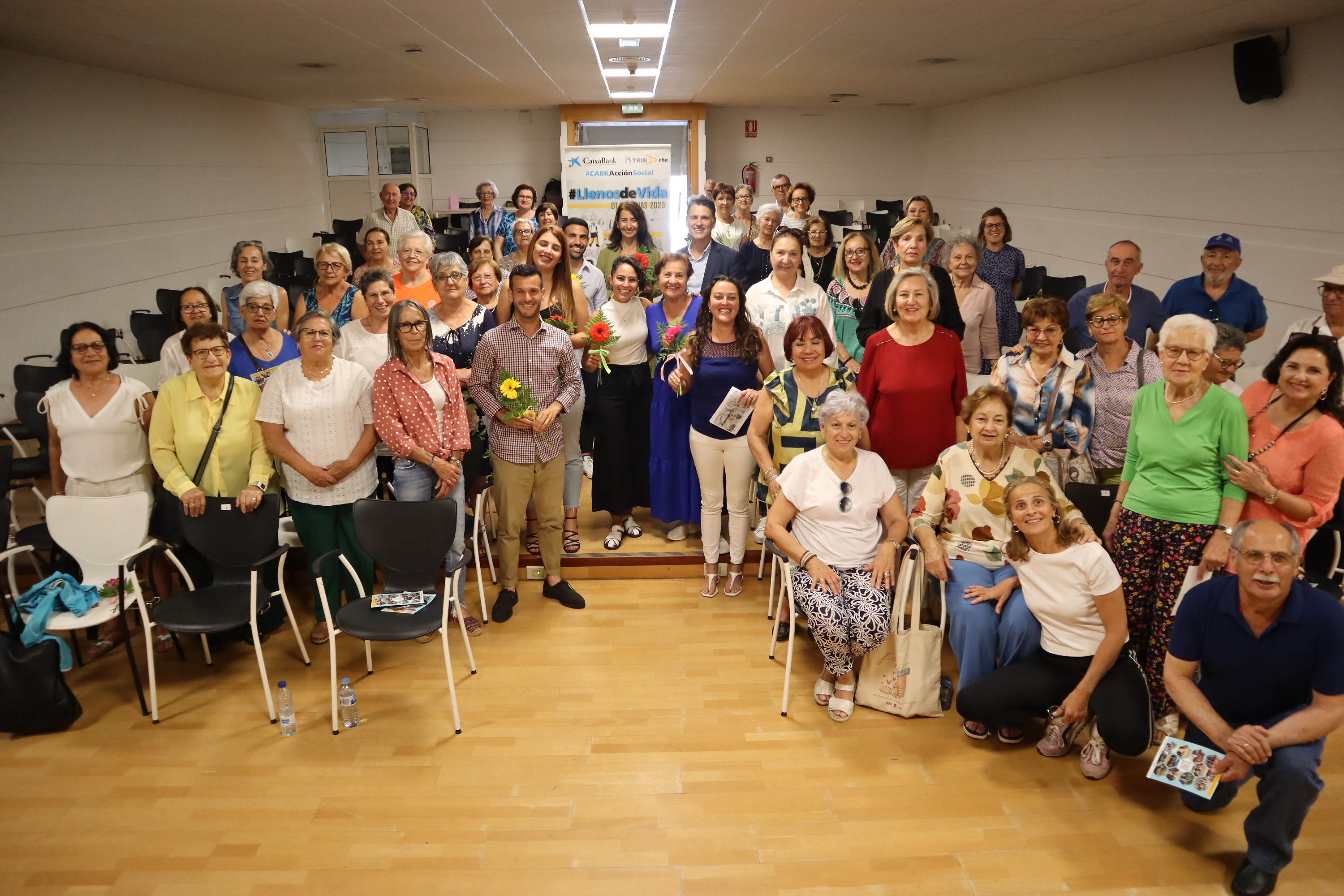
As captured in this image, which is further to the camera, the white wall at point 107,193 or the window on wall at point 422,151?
the window on wall at point 422,151

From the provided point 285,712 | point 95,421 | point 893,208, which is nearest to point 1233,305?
point 285,712

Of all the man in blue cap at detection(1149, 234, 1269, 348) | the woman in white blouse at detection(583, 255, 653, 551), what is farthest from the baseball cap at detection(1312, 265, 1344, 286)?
the woman in white blouse at detection(583, 255, 653, 551)

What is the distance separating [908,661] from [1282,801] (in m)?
1.32

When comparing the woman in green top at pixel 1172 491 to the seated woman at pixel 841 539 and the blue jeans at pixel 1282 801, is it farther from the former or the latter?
the seated woman at pixel 841 539

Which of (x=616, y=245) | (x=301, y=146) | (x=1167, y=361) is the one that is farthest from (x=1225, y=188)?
(x=301, y=146)

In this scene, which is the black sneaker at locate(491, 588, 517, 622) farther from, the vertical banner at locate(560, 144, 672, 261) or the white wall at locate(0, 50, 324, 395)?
the vertical banner at locate(560, 144, 672, 261)

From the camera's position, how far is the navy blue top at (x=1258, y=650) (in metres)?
2.60

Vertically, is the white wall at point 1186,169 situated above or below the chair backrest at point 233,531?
above

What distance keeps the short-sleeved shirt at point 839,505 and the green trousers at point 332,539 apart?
2.11m

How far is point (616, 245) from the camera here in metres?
5.89

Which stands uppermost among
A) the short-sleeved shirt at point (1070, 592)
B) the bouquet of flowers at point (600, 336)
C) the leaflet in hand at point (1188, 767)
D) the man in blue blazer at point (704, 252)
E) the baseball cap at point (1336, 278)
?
the man in blue blazer at point (704, 252)

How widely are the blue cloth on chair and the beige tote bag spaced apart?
137 inches

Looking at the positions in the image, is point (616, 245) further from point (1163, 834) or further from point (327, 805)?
point (1163, 834)

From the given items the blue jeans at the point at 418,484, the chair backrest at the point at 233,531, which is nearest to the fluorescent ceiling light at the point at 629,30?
the blue jeans at the point at 418,484
